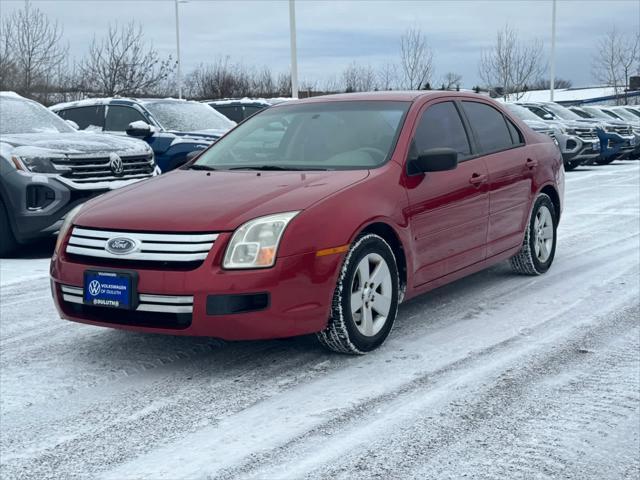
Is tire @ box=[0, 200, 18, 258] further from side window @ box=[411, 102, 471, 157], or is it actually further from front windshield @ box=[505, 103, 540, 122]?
front windshield @ box=[505, 103, 540, 122]

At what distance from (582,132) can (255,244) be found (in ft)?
60.6

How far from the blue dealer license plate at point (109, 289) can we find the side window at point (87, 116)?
896 cm

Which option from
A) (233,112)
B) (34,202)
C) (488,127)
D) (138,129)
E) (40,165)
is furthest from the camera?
(233,112)

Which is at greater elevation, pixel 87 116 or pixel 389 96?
pixel 389 96

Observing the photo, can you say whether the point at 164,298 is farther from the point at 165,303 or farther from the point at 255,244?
the point at 255,244

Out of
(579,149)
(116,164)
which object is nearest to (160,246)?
(116,164)

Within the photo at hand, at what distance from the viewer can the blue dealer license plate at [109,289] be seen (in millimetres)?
4559

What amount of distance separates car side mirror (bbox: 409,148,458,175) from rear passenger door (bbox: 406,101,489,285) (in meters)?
0.10

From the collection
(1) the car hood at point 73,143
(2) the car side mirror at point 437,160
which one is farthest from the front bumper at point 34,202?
(2) the car side mirror at point 437,160

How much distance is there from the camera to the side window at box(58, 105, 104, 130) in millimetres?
13297

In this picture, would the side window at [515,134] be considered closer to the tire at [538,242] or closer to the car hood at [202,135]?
the tire at [538,242]

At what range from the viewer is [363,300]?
4.94 metres

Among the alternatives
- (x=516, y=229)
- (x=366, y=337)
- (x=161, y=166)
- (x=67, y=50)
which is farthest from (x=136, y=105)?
(x=67, y=50)

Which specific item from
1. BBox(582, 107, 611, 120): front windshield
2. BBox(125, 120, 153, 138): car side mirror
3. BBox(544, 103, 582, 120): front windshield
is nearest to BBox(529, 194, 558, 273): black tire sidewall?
BBox(125, 120, 153, 138): car side mirror
